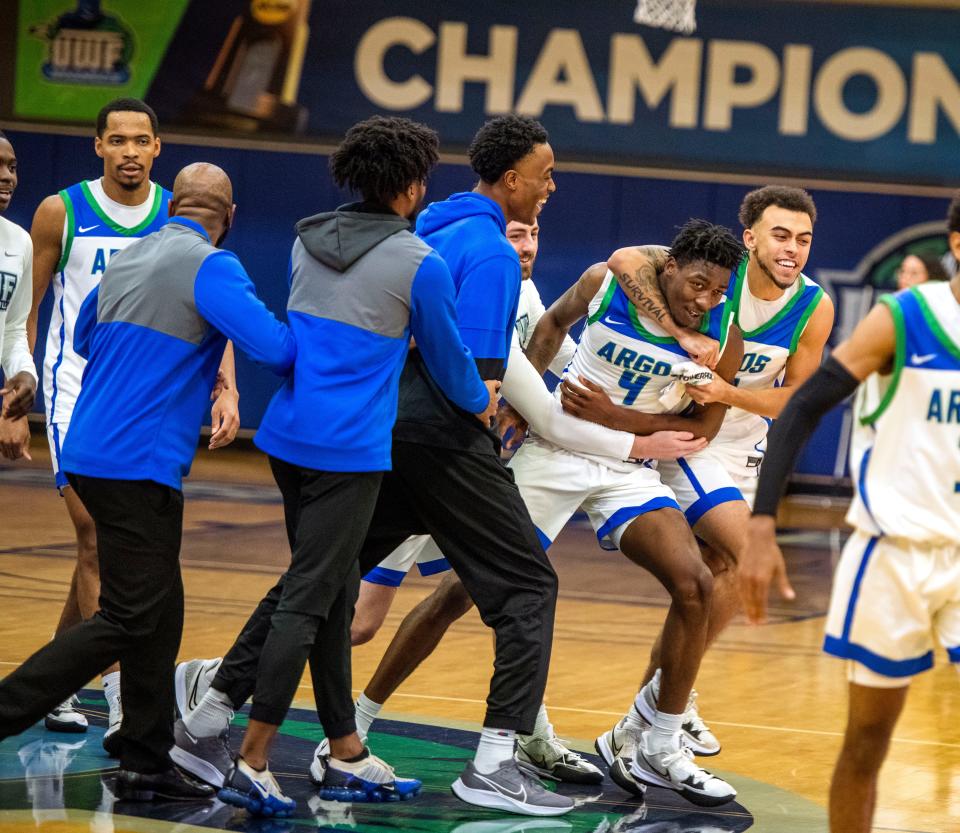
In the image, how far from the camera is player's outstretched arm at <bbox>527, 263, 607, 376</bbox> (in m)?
5.55

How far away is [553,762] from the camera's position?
5273mm

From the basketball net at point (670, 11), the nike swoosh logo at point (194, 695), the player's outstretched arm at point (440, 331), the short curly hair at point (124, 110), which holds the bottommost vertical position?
the nike swoosh logo at point (194, 695)

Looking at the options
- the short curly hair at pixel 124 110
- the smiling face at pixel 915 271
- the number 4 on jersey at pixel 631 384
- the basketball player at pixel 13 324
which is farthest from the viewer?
the smiling face at pixel 915 271

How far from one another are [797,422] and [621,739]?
202 cm

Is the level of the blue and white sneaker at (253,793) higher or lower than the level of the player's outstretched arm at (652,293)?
lower

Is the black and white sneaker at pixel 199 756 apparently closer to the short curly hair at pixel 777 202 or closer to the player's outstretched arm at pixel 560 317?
the player's outstretched arm at pixel 560 317

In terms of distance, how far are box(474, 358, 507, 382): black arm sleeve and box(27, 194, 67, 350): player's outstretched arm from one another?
1.90 metres

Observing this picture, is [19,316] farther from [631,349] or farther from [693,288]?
[693,288]

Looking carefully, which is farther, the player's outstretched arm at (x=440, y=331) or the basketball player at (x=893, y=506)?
the player's outstretched arm at (x=440, y=331)

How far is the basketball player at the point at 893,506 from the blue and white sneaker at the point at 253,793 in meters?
1.60

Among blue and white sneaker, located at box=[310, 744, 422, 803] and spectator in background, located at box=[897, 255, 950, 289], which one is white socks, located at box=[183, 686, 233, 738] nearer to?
blue and white sneaker, located at box=[310, 744, 422, 803]

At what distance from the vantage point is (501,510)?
480 cm

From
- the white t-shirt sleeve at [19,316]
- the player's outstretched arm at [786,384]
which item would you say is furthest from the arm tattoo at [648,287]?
the white t-shirt sleeve at [19,316]

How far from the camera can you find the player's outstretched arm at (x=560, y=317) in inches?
219
